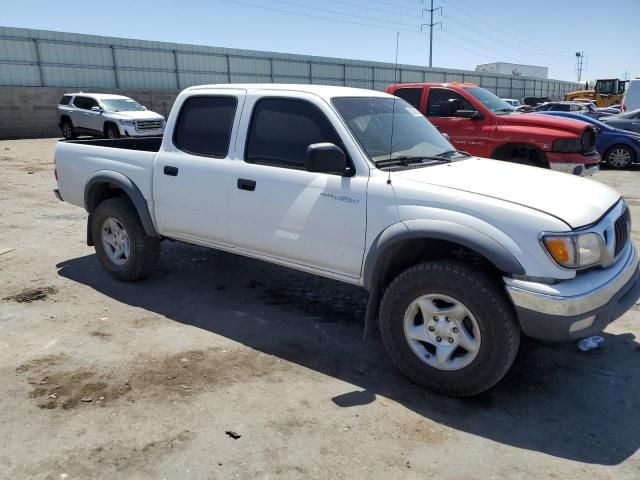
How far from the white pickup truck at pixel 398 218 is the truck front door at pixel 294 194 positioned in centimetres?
1

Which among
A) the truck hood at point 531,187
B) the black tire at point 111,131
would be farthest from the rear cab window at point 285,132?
the black tire at point 111,131

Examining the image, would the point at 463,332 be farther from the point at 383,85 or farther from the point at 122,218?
the point at 383,85

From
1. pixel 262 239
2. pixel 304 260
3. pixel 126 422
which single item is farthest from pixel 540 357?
pixel 126 422

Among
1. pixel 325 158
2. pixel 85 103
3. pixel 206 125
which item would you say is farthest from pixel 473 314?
pixel 85 103

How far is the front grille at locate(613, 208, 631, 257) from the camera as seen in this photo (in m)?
3.36

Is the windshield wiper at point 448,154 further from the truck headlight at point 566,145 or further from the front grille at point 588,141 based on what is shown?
the front grille at point 588,141

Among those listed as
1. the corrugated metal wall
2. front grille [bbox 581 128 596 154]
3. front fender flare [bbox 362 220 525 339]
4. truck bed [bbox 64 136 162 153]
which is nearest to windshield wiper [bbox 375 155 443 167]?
front fender flare [bbox 362 220 525 339]

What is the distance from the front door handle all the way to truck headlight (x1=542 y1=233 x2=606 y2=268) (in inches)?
85.4

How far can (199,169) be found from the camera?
444 cm

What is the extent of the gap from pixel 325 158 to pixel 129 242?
2627 mm

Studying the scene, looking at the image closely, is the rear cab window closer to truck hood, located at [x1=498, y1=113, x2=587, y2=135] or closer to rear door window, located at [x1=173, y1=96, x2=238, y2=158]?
rear door window, located at [x1=173, y1=96, x2=238, y2=158]

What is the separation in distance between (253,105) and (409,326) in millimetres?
2193

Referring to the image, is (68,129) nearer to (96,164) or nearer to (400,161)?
(96,164)

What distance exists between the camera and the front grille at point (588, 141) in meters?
8.89
